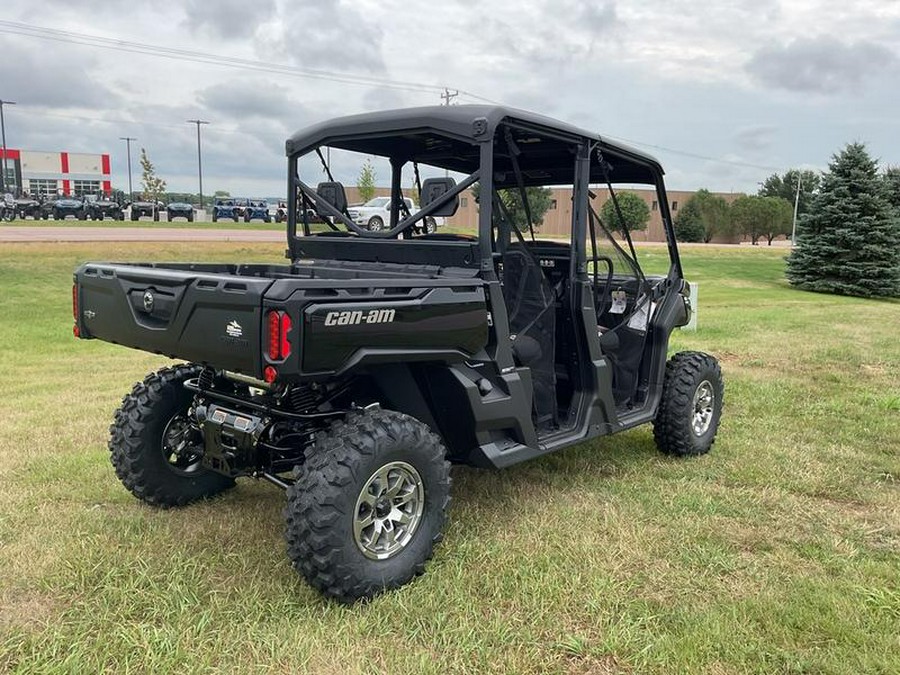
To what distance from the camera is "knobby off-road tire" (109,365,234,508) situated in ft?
13.1

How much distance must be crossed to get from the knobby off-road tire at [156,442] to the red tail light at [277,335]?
1.41 metres

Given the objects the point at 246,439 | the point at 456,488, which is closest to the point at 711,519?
the point at 456,488

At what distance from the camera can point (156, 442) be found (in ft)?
13.4

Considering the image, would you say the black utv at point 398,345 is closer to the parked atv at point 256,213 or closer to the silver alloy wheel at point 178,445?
the silver alloy wheel at point 178,445

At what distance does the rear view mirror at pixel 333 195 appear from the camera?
177 inches

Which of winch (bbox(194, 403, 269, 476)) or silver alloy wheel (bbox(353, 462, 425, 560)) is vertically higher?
winch (bbox(194, 403, 269, 476))

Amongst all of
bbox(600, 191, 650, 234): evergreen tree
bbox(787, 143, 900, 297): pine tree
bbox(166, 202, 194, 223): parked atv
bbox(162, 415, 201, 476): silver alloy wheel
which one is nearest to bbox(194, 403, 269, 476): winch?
bbox(162, 415, 201, 476): silver alloy wheel

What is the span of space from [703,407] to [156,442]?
375cm

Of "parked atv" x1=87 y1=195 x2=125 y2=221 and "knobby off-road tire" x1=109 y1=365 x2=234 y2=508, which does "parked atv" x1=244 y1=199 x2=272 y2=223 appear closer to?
"parked atv" x1=87 y1=195 x2=125 y2=221

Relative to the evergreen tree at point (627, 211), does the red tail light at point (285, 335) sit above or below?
below

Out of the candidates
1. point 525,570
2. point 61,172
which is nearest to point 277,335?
point 525,570

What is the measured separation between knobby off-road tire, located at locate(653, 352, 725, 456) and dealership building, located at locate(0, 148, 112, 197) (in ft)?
249

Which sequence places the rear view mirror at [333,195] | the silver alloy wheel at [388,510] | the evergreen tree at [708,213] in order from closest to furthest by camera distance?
the silver alloy wheel at [388,510], the rear view mirror at [333,195], the evergreen tree at [708,213]

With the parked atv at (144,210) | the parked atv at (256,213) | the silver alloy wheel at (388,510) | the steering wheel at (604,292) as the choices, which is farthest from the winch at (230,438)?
the parked atv at (256,213)
